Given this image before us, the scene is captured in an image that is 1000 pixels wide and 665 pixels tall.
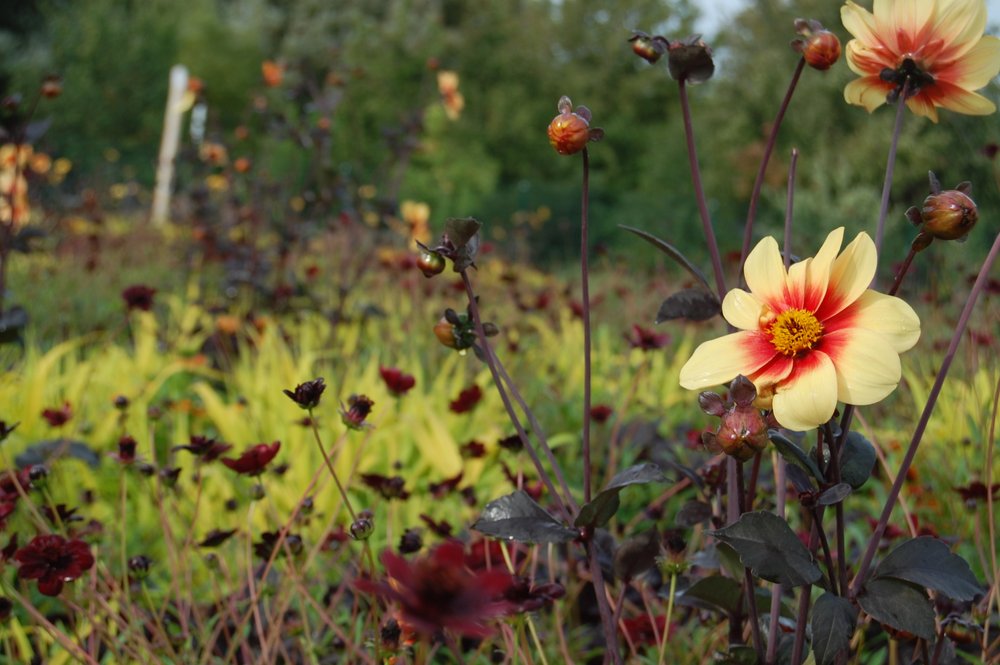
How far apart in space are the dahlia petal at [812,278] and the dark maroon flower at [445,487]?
78 centimetres

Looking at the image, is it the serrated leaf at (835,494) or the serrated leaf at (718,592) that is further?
the serrated leaf at (718,592)

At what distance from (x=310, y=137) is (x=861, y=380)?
3.05 metres

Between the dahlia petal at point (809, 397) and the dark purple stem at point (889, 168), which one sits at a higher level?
the dark purple stem at point (889, 168)

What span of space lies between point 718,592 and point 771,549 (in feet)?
0.82

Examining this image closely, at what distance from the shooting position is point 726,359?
2.52 feet

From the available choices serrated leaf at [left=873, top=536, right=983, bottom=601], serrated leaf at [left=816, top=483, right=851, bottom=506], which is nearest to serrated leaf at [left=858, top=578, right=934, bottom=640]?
serrated leaf at [left=873, top=536, right=983, bottom=601]

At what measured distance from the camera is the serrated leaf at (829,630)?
0.76 m

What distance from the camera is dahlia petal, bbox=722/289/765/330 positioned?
790 mm

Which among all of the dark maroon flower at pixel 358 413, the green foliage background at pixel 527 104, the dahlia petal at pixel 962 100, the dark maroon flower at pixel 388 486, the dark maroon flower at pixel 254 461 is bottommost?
the green foliage background at pixel 527 104

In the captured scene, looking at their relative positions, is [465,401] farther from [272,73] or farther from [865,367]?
[272,73]

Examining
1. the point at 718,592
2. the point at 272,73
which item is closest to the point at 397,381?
the point at 718,592

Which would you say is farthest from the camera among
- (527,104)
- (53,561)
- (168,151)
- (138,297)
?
(527,104)

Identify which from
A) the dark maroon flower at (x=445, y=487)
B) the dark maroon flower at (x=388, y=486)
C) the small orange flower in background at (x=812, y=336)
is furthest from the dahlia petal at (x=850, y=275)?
the dark maroon flower at (x=445, y=487)

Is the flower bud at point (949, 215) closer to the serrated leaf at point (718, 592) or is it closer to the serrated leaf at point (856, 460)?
the serrated leaf at point (856, 460)
